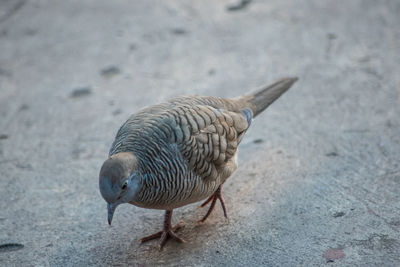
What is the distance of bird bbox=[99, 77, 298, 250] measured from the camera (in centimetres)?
284

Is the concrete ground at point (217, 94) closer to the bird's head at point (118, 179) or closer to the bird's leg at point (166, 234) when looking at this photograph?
the bird's leg at point (166, 234)

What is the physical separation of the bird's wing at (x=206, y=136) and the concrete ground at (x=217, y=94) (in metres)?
0.48

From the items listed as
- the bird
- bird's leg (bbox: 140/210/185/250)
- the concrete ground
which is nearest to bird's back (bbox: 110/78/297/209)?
the bird

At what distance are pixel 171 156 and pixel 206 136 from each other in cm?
30

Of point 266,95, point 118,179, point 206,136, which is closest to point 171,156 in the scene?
point 206,136

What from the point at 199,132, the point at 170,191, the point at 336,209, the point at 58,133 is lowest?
the point at 58,133

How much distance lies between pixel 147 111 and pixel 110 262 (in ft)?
3.12

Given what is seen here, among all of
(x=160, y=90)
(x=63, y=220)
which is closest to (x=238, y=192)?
(x=63, y=220)

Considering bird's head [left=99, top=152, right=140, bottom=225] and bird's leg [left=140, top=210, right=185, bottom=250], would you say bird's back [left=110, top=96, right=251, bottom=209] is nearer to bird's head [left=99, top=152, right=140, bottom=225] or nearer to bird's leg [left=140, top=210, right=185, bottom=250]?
bird's head [left=99, top=152, right=140, bottom=225]

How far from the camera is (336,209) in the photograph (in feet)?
11.5

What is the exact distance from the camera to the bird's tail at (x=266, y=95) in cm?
384

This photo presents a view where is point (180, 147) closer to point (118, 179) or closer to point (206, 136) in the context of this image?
point (206, 136)

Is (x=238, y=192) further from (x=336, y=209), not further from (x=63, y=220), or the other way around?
(x=63, y=220)

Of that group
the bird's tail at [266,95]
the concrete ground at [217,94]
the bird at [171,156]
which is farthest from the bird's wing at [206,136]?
the concrete ground at [217,94]
